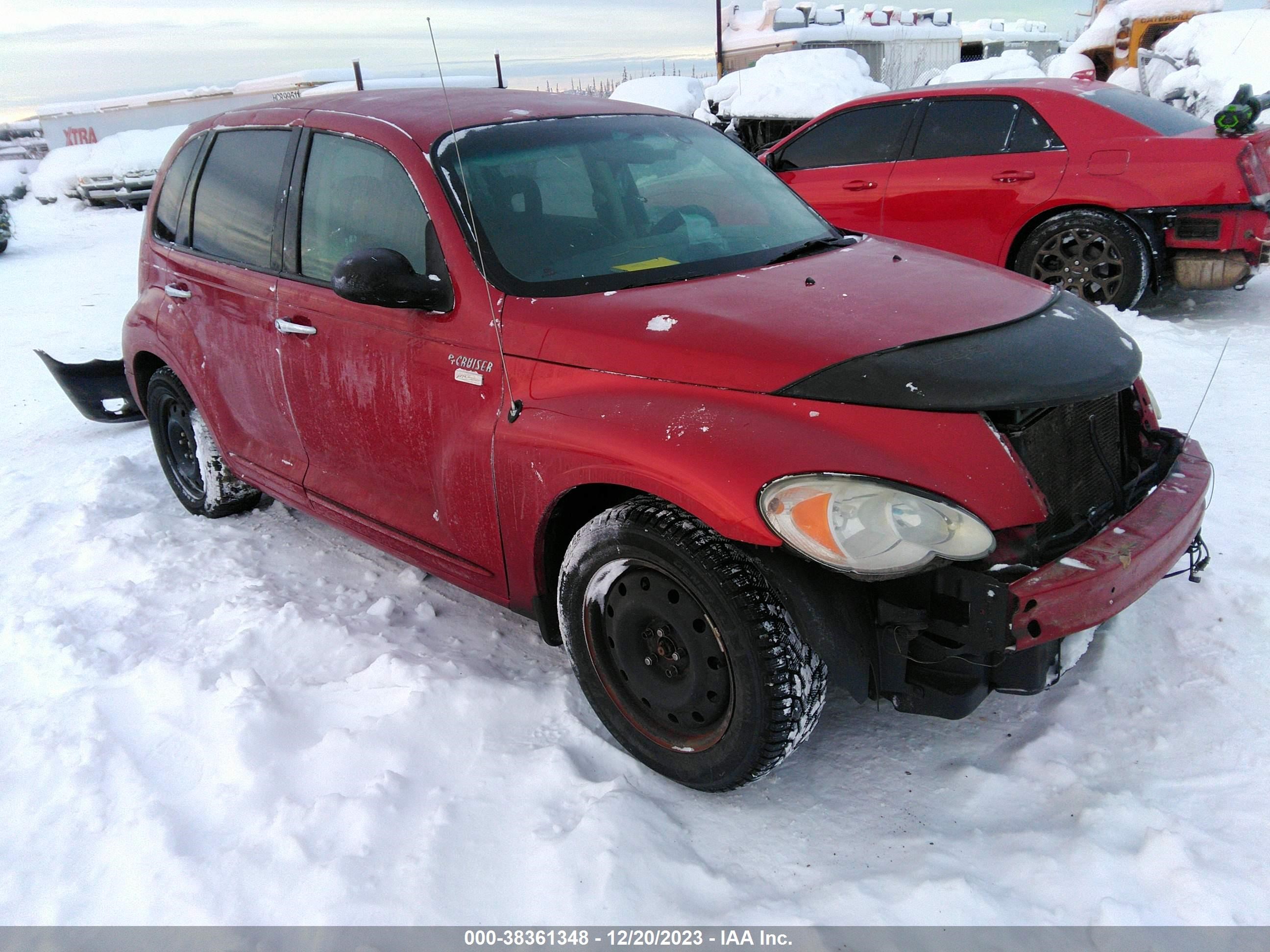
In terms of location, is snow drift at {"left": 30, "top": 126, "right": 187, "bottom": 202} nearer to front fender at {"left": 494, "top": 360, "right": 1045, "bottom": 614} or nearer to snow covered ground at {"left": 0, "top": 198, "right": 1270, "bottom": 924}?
snow covered ground at {"left": 0, "top": 198, "right": 1270, "bottom": 924}

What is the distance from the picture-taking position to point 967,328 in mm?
2332

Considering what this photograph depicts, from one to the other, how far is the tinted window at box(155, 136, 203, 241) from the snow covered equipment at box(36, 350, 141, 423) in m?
1.62

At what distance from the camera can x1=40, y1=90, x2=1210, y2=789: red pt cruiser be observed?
2.06 metres

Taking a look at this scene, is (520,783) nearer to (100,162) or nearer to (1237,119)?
(1237,119)

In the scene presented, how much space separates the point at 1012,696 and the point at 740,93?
1197cm

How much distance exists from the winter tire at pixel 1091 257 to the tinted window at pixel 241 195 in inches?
185

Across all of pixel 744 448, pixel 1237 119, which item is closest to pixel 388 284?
pixel 744 448

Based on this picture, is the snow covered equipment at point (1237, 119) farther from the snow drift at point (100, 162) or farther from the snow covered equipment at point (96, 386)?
the snow drift at point (100, 162)

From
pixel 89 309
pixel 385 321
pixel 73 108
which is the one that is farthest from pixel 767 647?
pixel 73 108

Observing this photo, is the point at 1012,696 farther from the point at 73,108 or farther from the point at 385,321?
the point at 73,108

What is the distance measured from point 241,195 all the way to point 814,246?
7.70 feet

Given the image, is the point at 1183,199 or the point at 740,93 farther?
the point at 740,93

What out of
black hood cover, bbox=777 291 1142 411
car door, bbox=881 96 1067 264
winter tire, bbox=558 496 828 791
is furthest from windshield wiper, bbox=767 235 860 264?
car door, bbox=881 96 1067 264

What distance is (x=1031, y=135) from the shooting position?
20.0 ft
